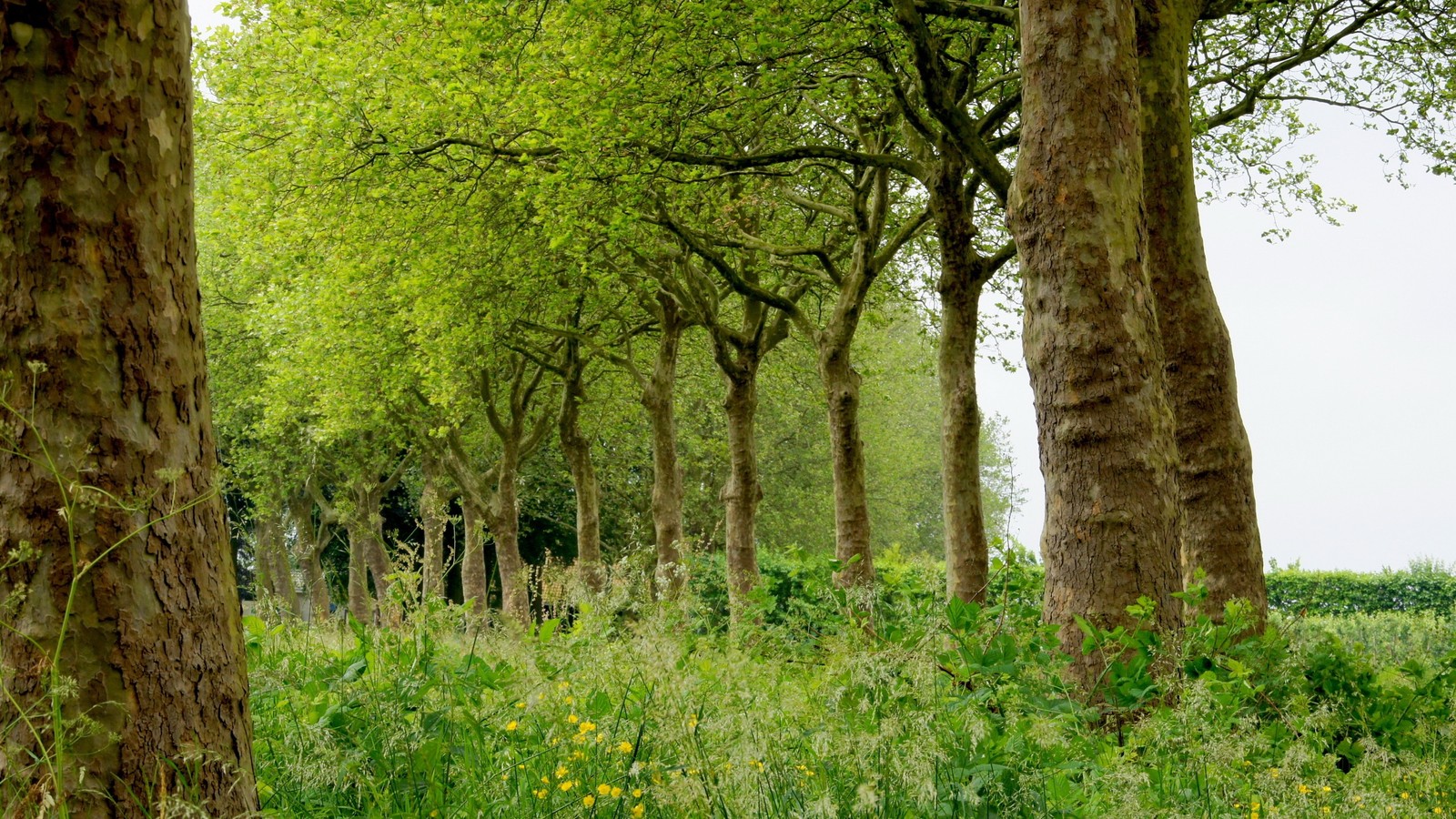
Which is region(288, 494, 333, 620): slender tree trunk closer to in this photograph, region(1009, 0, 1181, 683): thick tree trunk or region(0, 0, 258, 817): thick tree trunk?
region(1009, 0, 1181, 683): thick tree trunk

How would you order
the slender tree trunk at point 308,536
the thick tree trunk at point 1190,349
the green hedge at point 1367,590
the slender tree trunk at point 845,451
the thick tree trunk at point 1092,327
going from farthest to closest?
1. the slender tree trunk at point 308,536
2. the green hedge at point 1367,590
3. the slender tree trunk at point 845,451
4. the thick tree trunk at point 1190,349
5. the thick tree trunk at point 1092,327

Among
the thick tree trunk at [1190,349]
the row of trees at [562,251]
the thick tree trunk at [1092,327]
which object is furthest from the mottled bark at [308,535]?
the thick tree trunk at [1092,327]

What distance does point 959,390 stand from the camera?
13.2m

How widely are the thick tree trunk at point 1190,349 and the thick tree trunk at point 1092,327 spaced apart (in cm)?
157

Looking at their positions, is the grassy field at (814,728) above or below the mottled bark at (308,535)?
below

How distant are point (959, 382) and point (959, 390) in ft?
0.34

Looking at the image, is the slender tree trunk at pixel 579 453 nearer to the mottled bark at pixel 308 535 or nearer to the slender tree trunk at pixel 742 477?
the slender tree trunk at pixel 742 477

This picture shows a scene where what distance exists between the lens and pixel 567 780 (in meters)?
3.70

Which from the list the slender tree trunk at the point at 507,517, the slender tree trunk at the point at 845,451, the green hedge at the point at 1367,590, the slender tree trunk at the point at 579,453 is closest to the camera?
the slender tree trunk at the point at 845,451

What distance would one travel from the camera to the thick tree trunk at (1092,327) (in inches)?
241

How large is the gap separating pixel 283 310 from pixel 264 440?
10.7m

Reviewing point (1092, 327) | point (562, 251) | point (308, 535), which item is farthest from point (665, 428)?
point (308, 535)

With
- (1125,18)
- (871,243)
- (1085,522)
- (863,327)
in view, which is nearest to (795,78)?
(871,243)

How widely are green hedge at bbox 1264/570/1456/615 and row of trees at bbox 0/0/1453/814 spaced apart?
1228 centimetres
